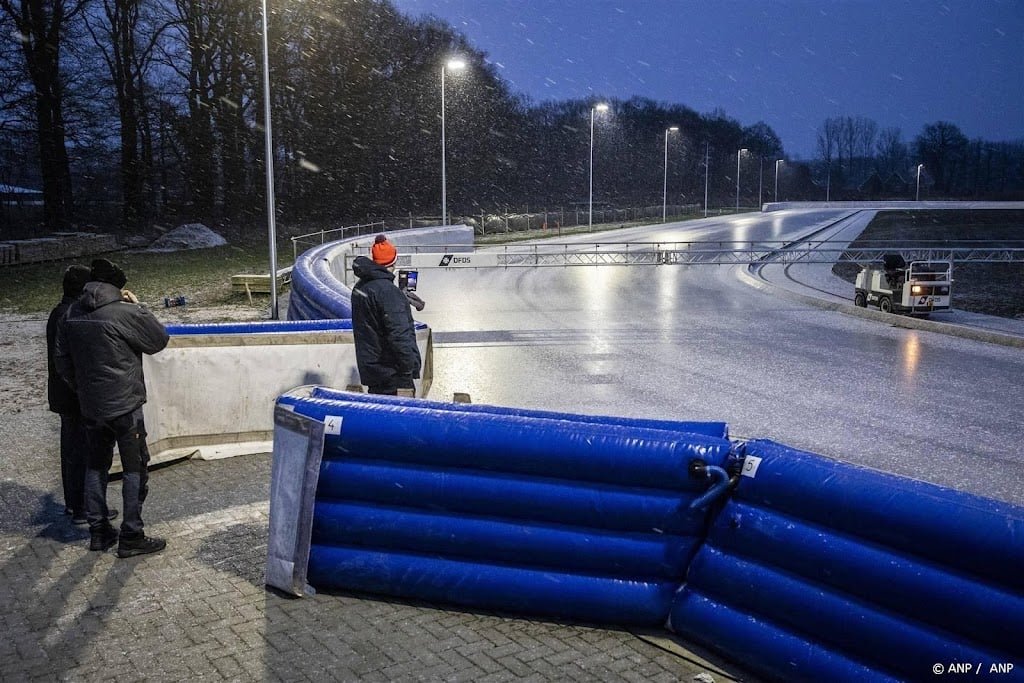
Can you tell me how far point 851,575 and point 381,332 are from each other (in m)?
3.90

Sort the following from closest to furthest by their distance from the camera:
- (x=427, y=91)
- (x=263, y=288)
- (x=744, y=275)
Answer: (x=263, y=288) < (x=744, y=275) < (x=427, y=91)

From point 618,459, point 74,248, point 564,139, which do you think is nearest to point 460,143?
point 564,139

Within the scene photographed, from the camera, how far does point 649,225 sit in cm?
6325

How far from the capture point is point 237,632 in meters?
4.77

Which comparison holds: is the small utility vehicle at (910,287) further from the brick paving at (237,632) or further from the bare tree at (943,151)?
the bare tree at (943,151)

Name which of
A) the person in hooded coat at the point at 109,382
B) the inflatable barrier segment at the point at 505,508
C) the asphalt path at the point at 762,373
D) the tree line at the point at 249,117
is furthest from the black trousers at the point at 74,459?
the tree line at the point at 249,117

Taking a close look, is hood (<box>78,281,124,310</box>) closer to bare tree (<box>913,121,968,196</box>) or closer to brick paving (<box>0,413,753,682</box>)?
brick paving (<box>0,413,753,682</box>)

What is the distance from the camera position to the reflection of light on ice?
13.1 metres

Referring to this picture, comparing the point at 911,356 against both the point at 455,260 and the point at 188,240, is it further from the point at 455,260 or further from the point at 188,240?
the point at 188,240

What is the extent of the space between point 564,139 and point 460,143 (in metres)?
28.9

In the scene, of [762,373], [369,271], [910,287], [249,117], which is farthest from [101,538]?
[249,117]

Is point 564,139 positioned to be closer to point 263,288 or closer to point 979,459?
point 263,288

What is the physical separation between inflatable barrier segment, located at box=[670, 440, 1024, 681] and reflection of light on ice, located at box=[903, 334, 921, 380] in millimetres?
9309

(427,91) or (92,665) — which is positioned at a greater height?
(427,91)
